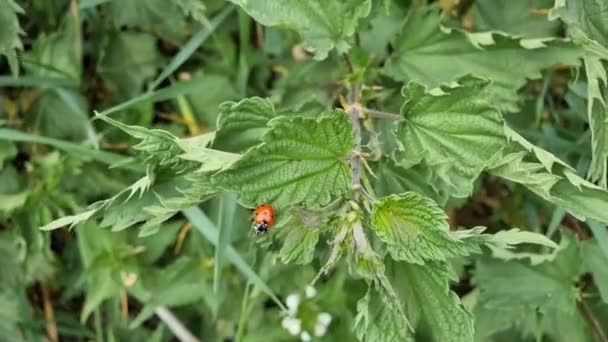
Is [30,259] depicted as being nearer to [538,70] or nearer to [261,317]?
[261,317]

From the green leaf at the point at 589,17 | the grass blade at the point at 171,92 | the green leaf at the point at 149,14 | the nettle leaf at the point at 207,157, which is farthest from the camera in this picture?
the green leaf at the point at 149,14

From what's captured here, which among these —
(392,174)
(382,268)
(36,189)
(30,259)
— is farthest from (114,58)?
(382,268)

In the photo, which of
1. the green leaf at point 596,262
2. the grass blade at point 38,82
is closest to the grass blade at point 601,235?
the green leaf at point 596,262

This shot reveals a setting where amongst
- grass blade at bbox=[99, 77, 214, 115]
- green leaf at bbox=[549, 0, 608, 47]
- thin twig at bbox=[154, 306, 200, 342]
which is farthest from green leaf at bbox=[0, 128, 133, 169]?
green leaf at bbox=[549, 0, 608, 47]

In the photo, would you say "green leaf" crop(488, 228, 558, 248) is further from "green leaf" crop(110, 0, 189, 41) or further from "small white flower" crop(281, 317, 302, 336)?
"green leaf" crop(110, 0, 189, 41)

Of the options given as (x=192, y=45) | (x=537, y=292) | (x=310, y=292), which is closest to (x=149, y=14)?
(x=192, y=45)

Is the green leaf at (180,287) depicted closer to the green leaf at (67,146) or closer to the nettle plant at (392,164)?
the green leaf at (67,146)

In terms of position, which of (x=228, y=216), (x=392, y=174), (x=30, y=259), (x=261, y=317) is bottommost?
(x=261, y=317)
